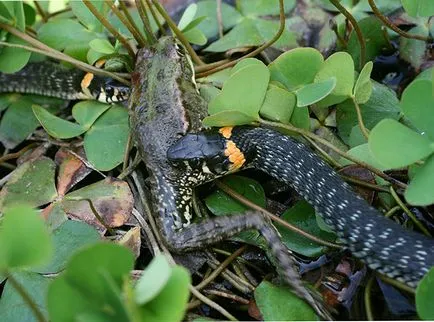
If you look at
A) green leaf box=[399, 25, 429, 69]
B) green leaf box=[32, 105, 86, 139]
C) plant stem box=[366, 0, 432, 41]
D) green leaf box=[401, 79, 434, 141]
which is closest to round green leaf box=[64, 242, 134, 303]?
green leaf box=[401, 79, 434, 141]

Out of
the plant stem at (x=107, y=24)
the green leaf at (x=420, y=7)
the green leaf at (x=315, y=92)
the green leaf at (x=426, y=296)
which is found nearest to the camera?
the green leaf at (x=426, y=296)

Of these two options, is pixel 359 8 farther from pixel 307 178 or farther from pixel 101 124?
pixel 101 124

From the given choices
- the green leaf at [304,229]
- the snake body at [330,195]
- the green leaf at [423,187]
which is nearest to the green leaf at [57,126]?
the snake body at [330,195]

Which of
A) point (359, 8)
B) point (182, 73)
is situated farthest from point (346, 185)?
point (359, 8)

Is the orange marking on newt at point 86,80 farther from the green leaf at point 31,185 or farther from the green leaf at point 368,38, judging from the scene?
the green leaf at point 368,38

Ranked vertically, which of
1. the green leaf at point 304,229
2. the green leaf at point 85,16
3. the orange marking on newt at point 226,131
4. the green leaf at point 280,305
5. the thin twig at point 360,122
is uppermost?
the green leaf at point 85,16
